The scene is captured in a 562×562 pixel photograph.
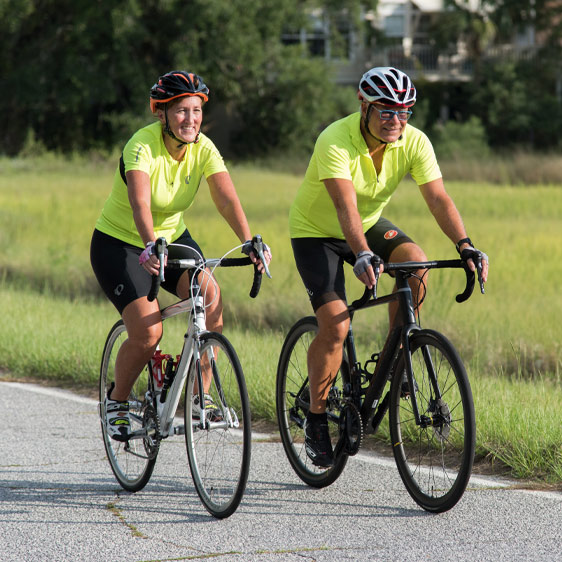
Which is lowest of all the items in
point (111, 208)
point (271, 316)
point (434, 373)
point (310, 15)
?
point (271, 316)

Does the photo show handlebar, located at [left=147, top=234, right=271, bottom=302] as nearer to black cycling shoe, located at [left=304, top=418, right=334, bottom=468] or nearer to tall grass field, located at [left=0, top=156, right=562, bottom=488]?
black cycling shoe, located at [left=304, top=418, right=334, bottom=468]

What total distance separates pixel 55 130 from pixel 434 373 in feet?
145

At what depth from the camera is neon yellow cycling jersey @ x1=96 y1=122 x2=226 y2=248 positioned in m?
5.33

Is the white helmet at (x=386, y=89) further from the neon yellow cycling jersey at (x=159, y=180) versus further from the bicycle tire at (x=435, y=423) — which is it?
the bicycle tire at (x=435, y=423)

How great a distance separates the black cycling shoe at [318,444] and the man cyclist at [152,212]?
0.78 metres

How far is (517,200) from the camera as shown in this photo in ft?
77.2

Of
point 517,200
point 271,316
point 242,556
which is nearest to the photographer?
point 242,556

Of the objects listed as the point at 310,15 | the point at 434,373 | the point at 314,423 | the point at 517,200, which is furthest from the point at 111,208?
the point at 310,15

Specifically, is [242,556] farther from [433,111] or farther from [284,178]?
[433,111]

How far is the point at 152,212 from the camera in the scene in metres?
5.56

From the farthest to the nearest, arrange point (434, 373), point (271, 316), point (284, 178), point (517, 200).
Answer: point (284, 178) → point (517, 200) → point (271, 316) → point (434, 373)

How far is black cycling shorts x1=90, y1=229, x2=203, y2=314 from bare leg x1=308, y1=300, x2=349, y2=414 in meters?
0.73

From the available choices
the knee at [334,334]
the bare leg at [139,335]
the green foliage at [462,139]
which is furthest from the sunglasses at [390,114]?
the green foliage at [462,139]

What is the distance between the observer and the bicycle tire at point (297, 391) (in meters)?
5.68
